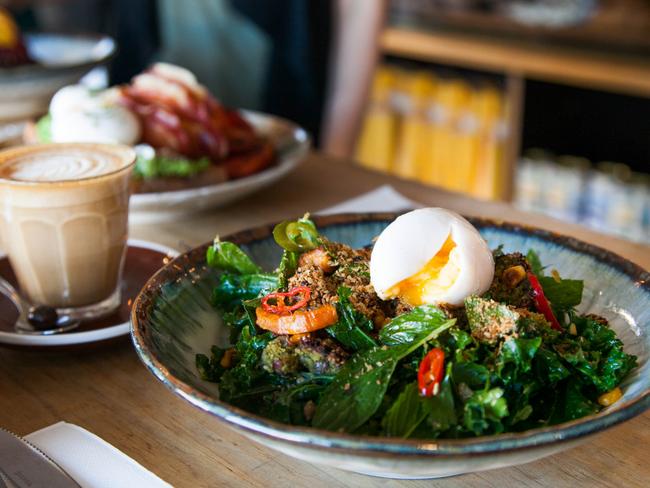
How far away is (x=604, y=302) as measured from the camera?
1069mm

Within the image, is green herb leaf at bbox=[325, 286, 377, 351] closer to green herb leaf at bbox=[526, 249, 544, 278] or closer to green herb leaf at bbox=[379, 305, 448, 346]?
green herb leaf at bbox=[379, 305, 448, 346]

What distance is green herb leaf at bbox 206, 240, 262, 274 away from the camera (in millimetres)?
1113

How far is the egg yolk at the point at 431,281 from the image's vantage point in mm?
924

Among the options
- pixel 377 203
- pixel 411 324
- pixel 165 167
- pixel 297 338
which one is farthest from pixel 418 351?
pixel 165 167

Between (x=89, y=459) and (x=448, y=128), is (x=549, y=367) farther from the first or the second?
(x=448, y=128)

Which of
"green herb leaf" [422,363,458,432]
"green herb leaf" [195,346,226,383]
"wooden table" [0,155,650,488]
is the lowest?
"wooden table" [0,155,650,488]

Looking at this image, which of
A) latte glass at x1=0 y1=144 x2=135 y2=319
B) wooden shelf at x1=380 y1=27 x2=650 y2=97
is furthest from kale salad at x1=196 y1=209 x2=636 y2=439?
wooden shelf at x1=380 y1=27 x2=650 y2=97

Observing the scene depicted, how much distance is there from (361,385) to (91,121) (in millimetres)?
1185

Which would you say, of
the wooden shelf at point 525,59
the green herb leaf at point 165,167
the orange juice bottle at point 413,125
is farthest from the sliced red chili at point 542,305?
the orange juice bottle at point 413,125

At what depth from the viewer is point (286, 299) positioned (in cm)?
95

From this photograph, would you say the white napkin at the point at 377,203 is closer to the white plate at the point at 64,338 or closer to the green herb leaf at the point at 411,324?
the white plate at the point at 64,338

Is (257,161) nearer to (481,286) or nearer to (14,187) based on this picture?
(14,187)

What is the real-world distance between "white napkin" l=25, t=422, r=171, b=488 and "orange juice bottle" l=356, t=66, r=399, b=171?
3.10 m

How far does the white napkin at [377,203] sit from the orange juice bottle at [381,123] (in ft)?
7.05
